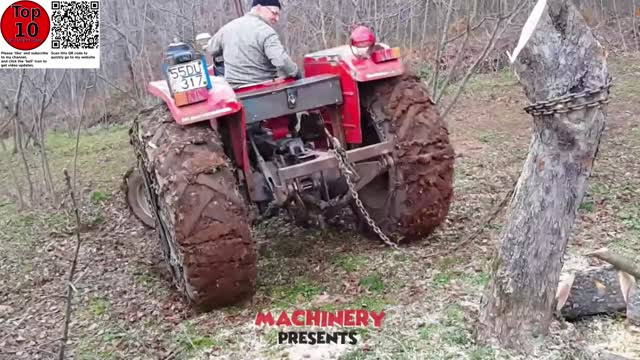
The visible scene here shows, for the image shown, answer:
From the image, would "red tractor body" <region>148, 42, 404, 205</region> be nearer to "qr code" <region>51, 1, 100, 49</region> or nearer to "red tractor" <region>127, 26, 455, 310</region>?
"red tractor" <region>127, 26, 455, 310</region>

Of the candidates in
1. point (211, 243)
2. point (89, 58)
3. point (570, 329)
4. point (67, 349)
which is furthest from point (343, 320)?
point (89, 58)

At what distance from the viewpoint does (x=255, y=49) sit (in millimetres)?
4488

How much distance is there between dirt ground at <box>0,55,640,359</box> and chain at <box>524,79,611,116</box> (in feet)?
3.55

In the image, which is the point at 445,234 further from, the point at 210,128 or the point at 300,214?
the point at 210,128

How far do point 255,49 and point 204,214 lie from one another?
1.37 meters

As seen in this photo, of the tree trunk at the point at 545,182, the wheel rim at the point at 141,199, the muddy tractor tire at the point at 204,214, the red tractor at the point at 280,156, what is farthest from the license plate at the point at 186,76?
the wheel rim at the point at 141,199

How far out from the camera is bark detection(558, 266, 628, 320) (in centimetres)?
339

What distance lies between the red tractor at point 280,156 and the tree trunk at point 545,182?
3.85ft

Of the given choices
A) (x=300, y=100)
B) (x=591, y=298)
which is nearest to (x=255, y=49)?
(x=300, y=100)

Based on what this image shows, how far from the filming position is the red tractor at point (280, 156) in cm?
366

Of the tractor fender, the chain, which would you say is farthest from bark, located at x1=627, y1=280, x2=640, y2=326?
the tractor fender

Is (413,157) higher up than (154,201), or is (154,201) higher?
(413,157)

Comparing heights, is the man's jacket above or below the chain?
above

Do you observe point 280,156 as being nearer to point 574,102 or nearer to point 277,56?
point 277,56
